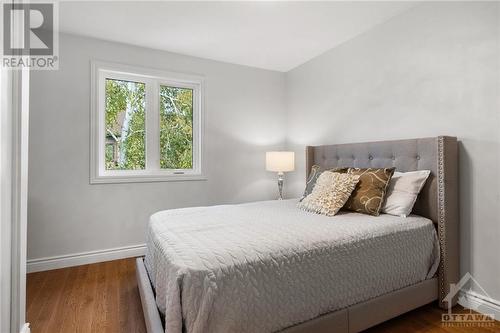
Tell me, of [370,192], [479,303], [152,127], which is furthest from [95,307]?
[479,303]

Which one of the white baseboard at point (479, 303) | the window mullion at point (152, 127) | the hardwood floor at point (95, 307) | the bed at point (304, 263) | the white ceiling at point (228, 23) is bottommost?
the hardwood floor at point (95, 307)

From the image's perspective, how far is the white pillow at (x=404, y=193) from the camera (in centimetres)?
203

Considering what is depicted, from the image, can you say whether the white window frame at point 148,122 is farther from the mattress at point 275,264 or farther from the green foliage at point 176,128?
the mattress at point 275,264

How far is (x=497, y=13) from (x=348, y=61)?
1.29 m

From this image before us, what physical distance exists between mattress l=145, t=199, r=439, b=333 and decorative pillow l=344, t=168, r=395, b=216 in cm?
8

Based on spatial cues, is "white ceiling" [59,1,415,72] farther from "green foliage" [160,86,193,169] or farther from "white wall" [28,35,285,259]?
"green foliage" [160,86,193,169]

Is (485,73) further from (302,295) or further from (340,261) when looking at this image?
(302,295)

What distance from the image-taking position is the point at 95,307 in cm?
199

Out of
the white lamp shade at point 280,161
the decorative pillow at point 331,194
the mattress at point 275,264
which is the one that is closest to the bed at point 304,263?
the mattress at point 275,264

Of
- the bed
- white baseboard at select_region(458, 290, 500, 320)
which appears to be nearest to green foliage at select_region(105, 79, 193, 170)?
the bed

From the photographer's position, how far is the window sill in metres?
2.89

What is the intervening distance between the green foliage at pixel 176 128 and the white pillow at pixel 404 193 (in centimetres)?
234

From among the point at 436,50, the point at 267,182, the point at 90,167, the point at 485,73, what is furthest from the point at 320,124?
the point at 90,167

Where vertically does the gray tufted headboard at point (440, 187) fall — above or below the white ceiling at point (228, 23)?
below
